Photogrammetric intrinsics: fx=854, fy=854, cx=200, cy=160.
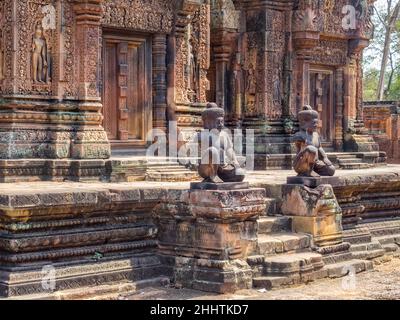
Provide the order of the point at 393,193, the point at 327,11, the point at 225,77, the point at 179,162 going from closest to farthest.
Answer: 1. the point at 179,162
2. the point at 393,193
3. the point at 225,77
4. the point at 327,11

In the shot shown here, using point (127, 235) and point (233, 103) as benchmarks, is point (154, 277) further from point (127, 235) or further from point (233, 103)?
point (233, 103)

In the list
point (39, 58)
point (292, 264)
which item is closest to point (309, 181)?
point (292, 264)

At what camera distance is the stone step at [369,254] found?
412 inches

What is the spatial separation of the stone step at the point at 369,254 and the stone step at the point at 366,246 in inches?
2.2

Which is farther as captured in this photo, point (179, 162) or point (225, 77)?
point (225, 77)

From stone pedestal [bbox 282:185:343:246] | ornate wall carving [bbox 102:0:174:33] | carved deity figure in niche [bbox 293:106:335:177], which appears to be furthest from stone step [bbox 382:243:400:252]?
ornate wall carving [bbox 102:0:174:33]

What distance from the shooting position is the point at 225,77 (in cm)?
1383

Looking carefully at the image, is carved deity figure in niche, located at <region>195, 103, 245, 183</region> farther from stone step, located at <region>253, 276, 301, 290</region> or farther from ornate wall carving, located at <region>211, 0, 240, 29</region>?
ornate wall carving, located at <region>211, 0, 240, 29</region>

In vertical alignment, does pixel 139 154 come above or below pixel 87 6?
below

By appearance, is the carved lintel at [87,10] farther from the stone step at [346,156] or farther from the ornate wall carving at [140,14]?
the stone step at [346,156]
